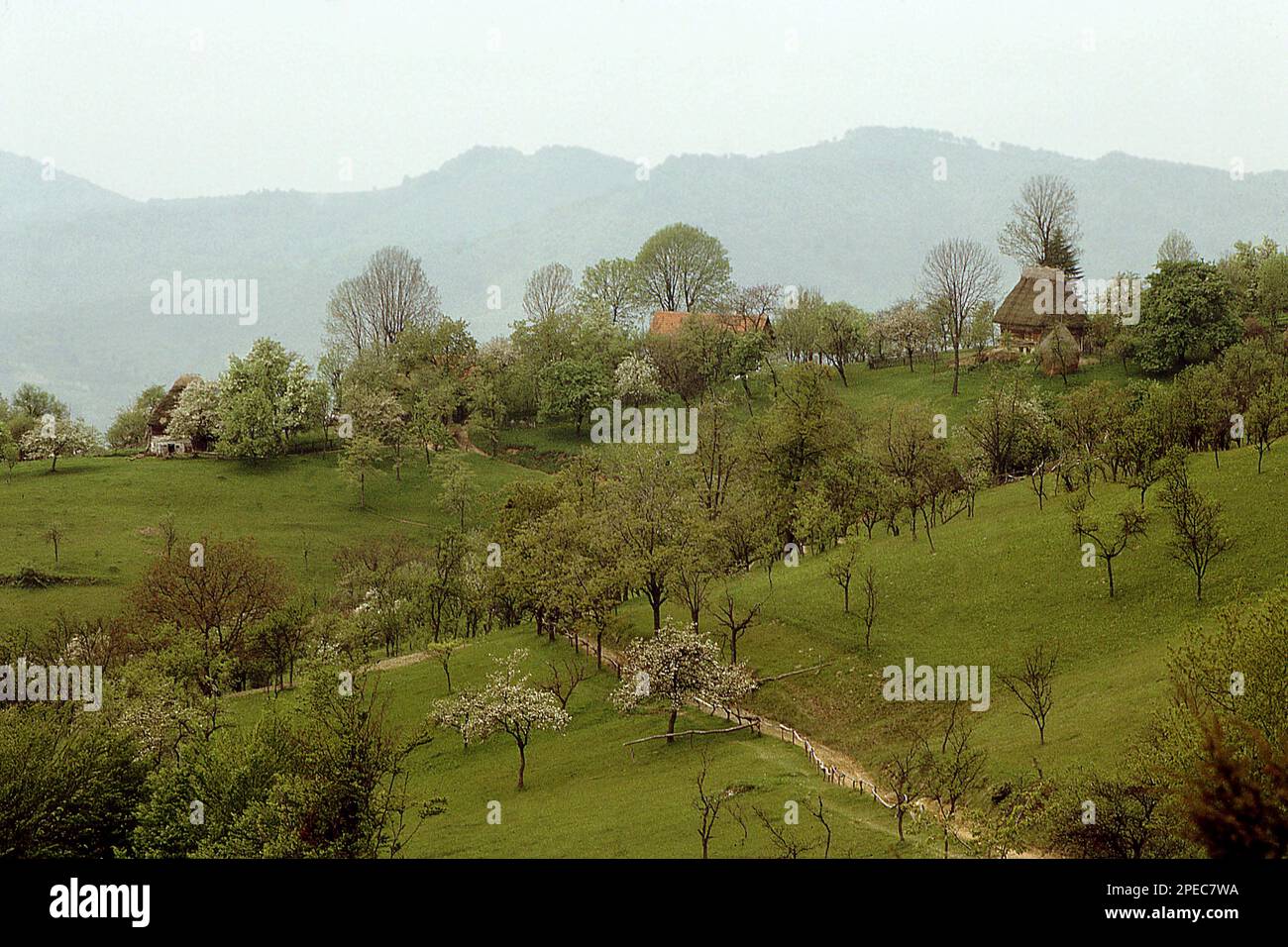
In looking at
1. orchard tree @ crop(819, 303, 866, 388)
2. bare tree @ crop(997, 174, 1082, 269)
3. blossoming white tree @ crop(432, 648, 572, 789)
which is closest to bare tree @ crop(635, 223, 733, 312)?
orchard tree @ crop(819, 303, 866, 388)

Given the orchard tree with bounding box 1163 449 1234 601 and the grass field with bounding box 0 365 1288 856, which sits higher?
the orchard tree with bounding box 1163 449 1234 601

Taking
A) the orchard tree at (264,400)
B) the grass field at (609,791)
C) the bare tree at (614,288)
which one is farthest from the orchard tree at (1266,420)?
the bare tree at (614,288)

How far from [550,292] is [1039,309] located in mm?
74462

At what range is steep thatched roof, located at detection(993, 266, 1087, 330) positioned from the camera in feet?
358

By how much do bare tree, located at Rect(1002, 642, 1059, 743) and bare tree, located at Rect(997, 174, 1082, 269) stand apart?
320ft

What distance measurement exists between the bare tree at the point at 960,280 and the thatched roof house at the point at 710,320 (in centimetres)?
2159

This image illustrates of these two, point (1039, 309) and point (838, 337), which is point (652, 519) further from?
point (1039, 309)

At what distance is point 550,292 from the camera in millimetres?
156500

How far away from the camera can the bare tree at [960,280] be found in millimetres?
113000

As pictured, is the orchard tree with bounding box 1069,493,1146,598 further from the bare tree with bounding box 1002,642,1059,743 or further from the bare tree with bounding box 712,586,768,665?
the bare tree with bounding box 712,586,768,665

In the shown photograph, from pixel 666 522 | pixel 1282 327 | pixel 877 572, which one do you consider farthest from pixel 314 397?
pixel 1282 327

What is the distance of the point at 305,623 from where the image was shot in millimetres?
64500

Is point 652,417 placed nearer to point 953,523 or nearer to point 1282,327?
point 953,523
